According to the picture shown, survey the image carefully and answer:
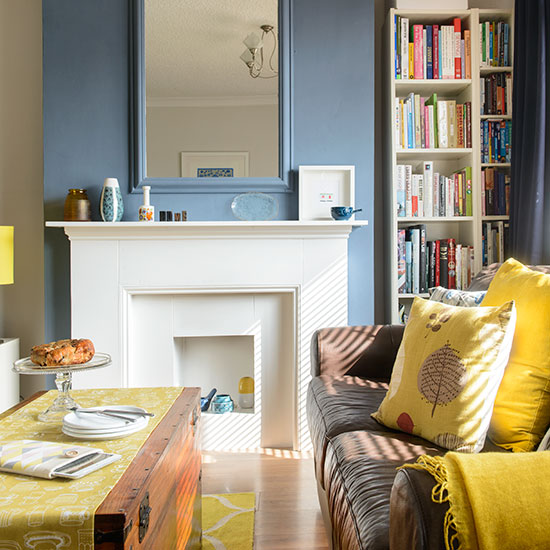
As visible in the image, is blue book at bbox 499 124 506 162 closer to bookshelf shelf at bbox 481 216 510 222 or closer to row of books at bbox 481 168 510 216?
row of books at bbox 481 168 510 216

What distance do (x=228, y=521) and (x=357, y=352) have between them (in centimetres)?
80

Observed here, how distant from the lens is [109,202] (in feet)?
8.89

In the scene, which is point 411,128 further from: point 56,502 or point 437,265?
point 56,502

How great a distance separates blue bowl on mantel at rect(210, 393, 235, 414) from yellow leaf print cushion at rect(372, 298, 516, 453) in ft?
4.85

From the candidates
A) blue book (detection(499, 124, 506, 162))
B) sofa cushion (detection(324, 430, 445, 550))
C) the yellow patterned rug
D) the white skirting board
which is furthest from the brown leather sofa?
the white skirting board

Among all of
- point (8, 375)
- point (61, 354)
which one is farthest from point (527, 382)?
point (8, 375)

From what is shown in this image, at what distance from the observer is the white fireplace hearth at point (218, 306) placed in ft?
8.93

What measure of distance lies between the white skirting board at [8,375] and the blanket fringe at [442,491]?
252 centimetres

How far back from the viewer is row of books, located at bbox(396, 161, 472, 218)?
10.1 ft

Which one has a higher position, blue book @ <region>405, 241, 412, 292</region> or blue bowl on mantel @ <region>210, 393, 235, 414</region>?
blue book @ <region>405, 241, 412, 292</region>

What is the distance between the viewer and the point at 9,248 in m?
2.70

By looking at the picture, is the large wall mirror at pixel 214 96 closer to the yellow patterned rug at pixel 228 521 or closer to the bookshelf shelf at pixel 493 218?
the bookshelf shelf at pixel 493 218

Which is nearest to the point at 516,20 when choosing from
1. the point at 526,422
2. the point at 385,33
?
the point at 385,33

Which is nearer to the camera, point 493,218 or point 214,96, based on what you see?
point 214,96
